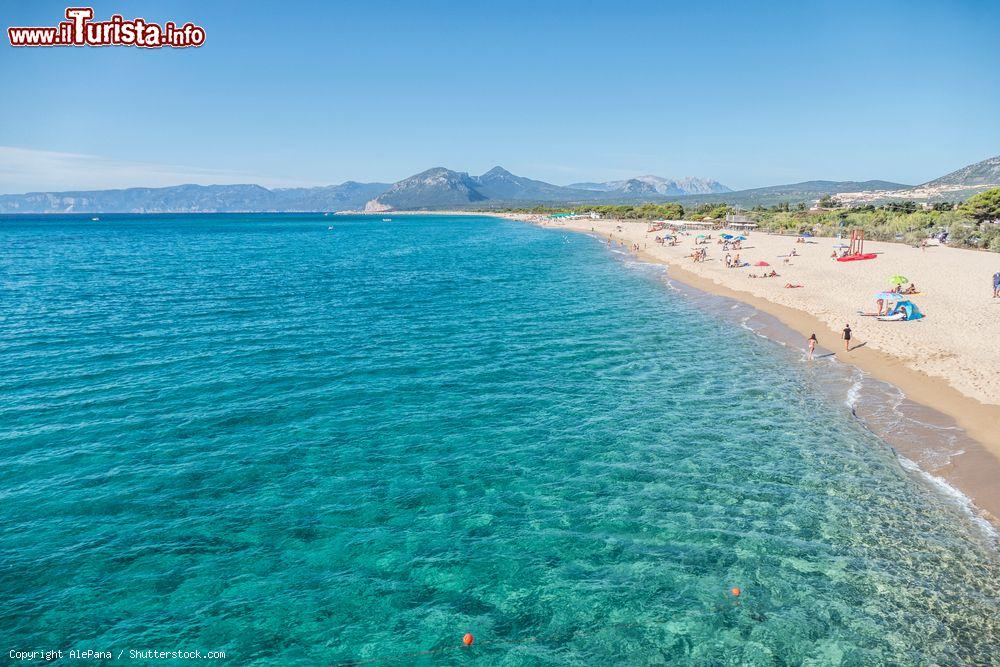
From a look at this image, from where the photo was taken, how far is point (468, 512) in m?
13.6

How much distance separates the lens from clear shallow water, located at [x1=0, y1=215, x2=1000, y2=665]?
9.96 m

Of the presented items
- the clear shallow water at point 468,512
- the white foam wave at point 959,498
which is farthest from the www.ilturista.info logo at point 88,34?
the white foam wave at point 959,498

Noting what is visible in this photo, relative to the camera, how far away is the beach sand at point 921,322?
1666 cm

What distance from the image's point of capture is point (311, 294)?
4475 cm

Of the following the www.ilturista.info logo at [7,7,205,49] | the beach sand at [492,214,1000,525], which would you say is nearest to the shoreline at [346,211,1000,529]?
the beach sand at [492,214,1000,525]

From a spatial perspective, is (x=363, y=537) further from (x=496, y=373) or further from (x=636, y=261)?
(x=636, y=261)

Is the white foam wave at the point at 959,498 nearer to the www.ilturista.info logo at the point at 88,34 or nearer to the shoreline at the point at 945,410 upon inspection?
the shoreline at the point at 945,410

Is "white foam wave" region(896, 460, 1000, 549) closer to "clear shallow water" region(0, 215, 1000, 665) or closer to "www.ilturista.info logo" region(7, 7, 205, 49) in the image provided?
"clear shallow water" region(0, 215, 1000, 665)

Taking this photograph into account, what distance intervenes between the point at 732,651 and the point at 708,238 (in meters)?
79.5

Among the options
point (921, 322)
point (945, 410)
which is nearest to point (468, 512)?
point (945, 410)

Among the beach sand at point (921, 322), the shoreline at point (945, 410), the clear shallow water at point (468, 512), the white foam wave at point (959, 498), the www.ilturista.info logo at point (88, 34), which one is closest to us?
the clear shallow water at point (468, 512)

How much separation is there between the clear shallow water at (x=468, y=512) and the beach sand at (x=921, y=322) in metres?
2.83

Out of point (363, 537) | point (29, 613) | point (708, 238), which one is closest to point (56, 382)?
point (29, 613)

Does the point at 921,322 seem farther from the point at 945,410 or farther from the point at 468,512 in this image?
the point at 468,512
